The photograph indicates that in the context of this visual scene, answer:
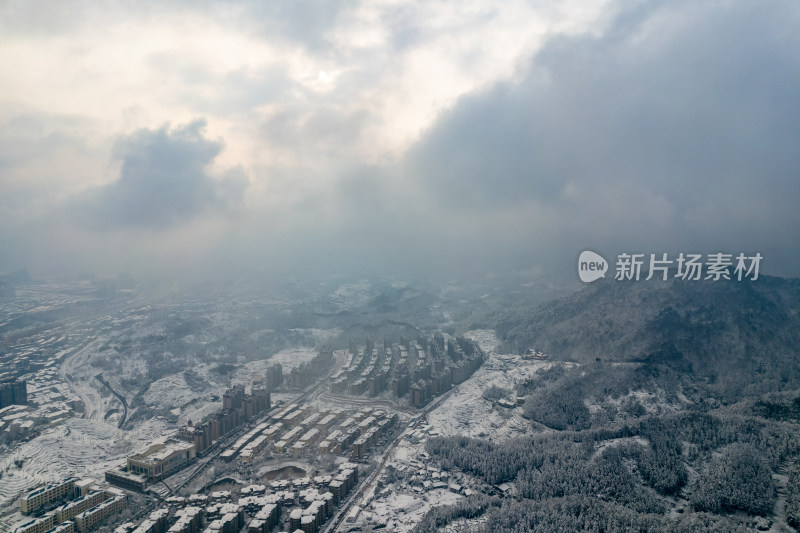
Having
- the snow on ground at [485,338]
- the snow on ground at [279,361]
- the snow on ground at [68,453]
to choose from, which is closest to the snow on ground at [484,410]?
the snow on ground at [485,338]

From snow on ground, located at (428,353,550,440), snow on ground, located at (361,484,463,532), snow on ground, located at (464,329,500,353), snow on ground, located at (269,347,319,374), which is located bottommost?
snow on ground, located at (361,484,463,532)

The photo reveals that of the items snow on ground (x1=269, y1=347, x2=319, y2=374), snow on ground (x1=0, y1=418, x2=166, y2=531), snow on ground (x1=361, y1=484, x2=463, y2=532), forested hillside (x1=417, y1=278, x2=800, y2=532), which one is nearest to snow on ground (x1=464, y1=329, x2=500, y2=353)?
forested hillside (x1=417, y1=278, x2=800, y2=532)

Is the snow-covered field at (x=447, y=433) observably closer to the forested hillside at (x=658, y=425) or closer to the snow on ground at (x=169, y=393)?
the forested hillside at (x=658, y=425)

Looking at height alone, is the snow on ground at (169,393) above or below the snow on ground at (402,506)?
below

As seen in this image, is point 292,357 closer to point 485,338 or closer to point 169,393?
point 169,393

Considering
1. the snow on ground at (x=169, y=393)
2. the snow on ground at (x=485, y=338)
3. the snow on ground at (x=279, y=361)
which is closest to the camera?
the snow on ground at (x=169, y=393)

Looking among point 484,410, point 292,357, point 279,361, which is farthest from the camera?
point 292,357

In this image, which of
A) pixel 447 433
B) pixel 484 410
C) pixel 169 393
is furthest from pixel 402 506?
pixel 169 393

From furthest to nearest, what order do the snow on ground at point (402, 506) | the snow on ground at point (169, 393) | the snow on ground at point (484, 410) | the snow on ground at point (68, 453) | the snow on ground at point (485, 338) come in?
the snow on ground at point (485, 338) → the snow on ground at point (169, 393) → the snow on ground at point (484, 410) → the snow on ground at point (68, 453) → the snow on ground at point (402, 506)

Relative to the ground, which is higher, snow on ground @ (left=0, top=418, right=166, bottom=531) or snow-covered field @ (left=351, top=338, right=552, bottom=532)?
snow-covered field @ (left=351, top=338, right=552, bottom=532)

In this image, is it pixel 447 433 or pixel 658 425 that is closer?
pixel 658 425

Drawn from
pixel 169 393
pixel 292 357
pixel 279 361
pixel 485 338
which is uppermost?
pixel 485 338

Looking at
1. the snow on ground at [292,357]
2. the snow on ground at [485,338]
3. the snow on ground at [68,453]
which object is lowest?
the snow on ground at [68,453]

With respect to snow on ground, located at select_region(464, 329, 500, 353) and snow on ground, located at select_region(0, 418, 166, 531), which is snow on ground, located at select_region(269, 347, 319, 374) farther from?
snow on ground, located at select_region(464, 329, 500, 353)
